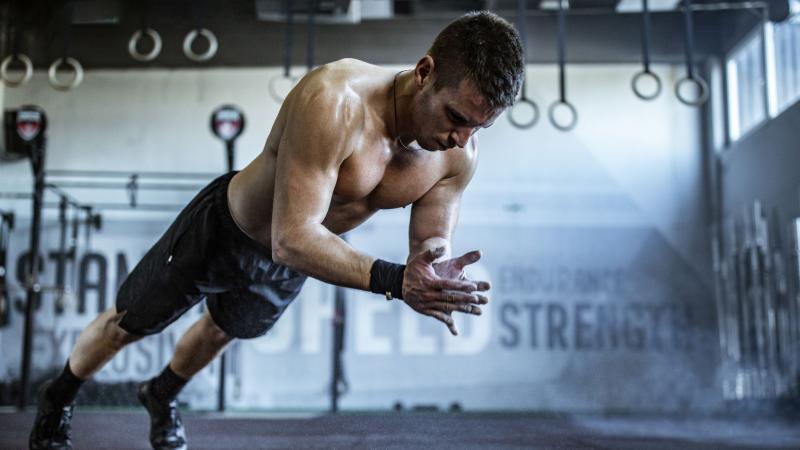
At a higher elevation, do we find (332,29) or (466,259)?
(332,29)

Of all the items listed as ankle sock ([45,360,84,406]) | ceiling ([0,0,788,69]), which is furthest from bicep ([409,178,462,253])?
ceiling ([0,0,788,69])

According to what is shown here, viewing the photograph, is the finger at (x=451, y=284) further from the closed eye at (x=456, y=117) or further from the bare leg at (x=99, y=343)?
the bare leg at (x=99, y=343)

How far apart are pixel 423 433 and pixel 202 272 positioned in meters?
1.32

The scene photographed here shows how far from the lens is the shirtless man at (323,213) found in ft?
5.32

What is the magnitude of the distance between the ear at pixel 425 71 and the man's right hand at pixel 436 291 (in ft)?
1.48

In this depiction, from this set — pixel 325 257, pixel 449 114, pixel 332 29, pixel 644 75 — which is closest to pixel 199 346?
pixel 325 257

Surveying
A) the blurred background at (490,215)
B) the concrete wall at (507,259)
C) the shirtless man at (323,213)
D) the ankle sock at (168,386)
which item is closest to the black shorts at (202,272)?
the shirtless man at (323,213)

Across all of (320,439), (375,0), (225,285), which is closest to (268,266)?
(225,285)

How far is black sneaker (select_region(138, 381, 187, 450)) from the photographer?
2359mm

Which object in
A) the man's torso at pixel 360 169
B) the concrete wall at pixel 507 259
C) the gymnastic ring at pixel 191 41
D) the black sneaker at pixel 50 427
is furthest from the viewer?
the concrete wall at pixel 507 259

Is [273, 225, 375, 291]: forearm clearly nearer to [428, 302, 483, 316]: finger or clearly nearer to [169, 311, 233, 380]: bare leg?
[428, 302, 483, 316]: finger

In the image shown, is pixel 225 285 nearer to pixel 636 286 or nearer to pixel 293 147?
pixel 293 147

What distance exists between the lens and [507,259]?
19.8ft

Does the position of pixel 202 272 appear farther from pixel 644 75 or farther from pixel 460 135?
pixel 644 75
